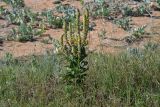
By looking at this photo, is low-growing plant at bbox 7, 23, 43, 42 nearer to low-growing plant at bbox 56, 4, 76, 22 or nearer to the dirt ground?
the dirt ground

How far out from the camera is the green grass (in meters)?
6.14

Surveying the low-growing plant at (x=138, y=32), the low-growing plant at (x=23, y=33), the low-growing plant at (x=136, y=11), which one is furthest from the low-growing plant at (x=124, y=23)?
the low-growing plant at (x=23, y=33)

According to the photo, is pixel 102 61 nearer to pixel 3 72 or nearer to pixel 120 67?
pixel 120 67

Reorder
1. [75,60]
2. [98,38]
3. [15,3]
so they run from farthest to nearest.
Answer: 1. [15,3]
2. [98,38]
3. [75,60]

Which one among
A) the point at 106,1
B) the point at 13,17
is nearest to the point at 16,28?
the point at 13,17

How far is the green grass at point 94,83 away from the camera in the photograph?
614 centimetres

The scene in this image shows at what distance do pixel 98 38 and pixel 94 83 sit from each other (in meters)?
3.17

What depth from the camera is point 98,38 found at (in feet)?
31.9

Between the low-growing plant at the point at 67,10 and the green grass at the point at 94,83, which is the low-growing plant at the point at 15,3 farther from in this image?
the green grass at the point at 94,83

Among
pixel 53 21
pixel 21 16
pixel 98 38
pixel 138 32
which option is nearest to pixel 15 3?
pixel 21 16

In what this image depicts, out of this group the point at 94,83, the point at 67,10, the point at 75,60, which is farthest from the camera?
the point at 67,10

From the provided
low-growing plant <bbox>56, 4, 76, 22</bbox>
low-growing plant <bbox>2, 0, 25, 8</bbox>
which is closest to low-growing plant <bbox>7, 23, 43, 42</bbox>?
low-growing plant <bbox>56, 4, 76, 22</bbox>

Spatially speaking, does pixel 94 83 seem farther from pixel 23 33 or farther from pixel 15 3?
pixel 15 3

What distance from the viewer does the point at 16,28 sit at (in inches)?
400
